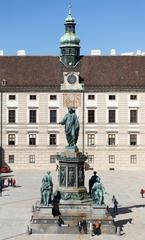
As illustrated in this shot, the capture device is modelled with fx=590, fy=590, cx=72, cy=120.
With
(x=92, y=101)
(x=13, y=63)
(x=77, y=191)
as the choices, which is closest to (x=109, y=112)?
(x=92, y=101)

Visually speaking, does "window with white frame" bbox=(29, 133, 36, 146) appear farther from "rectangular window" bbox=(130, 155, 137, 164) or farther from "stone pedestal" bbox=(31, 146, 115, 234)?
"stone pedestal" bbox=(31, 146, 115, 234)

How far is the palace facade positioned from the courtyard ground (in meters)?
2.29

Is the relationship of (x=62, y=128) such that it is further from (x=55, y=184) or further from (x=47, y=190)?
(x=47, y=190)

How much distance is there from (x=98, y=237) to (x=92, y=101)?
1384 inches

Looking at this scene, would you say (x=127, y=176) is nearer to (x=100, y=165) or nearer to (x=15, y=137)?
(x=100, y=165)

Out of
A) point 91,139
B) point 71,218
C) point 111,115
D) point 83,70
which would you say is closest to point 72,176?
point 71,218

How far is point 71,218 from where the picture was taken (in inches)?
1372

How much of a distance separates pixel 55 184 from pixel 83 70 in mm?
18935

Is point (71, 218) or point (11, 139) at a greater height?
point (11, 139)

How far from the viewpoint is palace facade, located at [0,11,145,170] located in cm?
6644

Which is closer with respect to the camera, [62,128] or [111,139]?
[62,128]

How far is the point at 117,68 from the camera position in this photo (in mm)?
68625

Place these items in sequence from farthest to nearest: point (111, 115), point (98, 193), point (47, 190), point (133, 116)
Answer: point (133, 116) < point (111, 115) < point (98, 193) < point (47, 190)

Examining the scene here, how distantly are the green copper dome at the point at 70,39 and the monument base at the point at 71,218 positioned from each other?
3516cm
